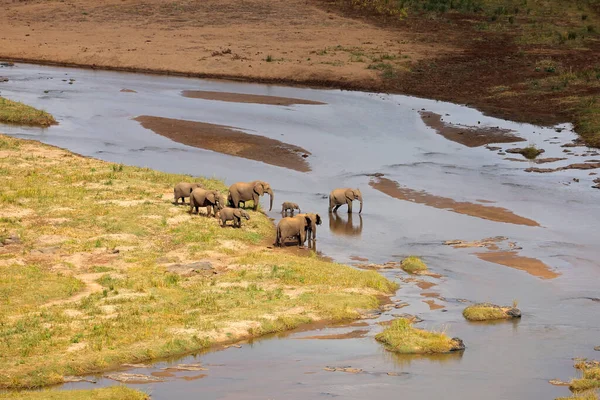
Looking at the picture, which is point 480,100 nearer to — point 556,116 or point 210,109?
point 556,116

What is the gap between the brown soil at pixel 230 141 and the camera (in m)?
46.7

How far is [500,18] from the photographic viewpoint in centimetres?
8200

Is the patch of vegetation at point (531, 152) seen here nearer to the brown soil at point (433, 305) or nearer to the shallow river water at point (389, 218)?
the shallow river water at point (389, 218)

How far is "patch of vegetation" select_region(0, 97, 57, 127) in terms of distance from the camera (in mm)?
52906

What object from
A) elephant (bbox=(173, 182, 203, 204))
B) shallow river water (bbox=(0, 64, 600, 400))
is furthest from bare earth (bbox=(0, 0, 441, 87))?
elephant (bbox=(173, 182, 203, 204))

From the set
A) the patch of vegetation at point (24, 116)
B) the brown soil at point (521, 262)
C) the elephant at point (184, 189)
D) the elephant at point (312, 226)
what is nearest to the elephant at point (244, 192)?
the elephant at point (184, 189)

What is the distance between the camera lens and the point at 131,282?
84.5ft

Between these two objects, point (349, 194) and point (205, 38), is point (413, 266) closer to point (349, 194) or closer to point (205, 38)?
point (349, 194)

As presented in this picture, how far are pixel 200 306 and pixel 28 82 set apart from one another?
46.2 m

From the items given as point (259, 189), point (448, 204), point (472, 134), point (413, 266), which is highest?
point (472, 134)

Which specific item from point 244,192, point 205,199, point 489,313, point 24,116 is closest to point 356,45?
point 24,116

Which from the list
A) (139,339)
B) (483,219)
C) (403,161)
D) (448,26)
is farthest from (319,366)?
(448,26)

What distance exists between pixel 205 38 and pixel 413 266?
167ft

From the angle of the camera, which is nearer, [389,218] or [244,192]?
[244,192]
